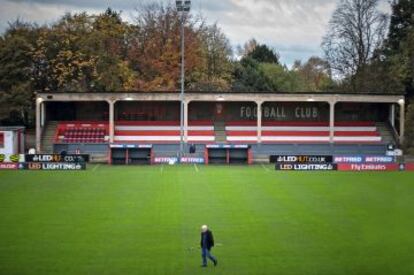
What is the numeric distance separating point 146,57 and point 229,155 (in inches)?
1197

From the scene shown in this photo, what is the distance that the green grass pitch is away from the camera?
2319 cm

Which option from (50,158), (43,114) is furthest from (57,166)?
(43,114)

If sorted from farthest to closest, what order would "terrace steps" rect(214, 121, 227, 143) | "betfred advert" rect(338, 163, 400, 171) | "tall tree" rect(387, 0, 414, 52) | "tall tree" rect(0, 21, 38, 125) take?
"tall tree" rect(387, 0, 414, 52), "tall tree" rect(0, 21, 38, 125), "terrace steps" rect(214, 121, 227, 143), "betfred advert" rect(338, 163, 400, 171)

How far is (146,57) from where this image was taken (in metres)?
89.7

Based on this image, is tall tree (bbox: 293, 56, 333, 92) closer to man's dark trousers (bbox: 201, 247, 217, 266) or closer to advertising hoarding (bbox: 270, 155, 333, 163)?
advertising hoarding (bbox: 270, 155, 333, 163)

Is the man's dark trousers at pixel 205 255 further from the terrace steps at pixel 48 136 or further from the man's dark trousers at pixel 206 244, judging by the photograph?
the terrace steps at pixel 48 136

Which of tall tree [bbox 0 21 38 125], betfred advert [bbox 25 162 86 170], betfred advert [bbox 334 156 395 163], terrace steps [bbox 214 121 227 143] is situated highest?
tall tree [bbox 0 21 38 125]

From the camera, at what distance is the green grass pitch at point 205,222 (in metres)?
23.2

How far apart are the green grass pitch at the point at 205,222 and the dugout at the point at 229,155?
39.4 ft

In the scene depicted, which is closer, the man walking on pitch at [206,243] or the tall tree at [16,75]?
the man walking on pitch at [206,243]

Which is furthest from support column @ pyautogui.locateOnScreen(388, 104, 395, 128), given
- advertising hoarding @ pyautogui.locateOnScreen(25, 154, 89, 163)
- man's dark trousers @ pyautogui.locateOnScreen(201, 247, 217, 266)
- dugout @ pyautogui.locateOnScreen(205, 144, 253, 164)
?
man's dark trousers @ pyautogui.locateOnScreen(201, 247, 217, 266)

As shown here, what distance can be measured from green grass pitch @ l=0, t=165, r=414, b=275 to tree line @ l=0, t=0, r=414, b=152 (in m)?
29.3

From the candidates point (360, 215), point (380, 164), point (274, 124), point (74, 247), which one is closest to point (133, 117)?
point (274, 124)

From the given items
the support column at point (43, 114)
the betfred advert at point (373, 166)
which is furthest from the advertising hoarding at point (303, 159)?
the support column at point (43, 114)
